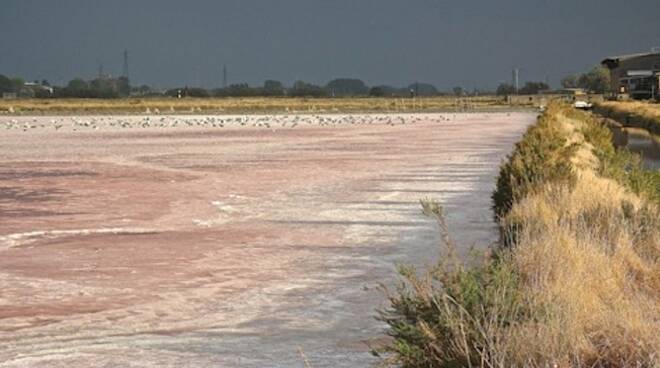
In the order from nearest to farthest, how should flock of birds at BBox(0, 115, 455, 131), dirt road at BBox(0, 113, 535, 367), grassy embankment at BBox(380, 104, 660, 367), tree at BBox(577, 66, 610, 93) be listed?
grassy embankment at BBox(380, 104, 660, 367) → dirt road at BBox(0, 113, 535, 367) → flock of birds at BBox(0, 115, 455, 131) → tree at BBox(577, 66, 610, 93)

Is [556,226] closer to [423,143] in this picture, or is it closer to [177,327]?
[177,327]

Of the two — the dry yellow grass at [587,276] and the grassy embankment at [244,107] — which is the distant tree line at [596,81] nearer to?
the grassy embankment at [244,107]

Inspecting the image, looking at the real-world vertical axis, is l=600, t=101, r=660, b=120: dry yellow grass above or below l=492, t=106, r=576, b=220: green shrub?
below

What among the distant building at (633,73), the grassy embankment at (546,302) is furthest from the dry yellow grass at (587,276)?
the distant building at (633,73)

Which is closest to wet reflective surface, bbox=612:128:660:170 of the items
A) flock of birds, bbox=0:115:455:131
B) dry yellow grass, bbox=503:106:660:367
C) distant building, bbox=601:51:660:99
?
dry yellow grass, bbox=503:106:660:367

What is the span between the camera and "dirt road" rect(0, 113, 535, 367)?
919 cm

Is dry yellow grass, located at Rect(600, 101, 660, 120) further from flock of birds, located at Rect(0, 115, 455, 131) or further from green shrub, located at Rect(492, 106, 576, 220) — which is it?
green shrub, located at Rect(492, 106, 576, 220)

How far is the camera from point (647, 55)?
114m

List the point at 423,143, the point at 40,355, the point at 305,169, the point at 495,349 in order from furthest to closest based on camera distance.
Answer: the point at 423,143 → the point at 305,169 → the point at 40,355 → the point at 495,349

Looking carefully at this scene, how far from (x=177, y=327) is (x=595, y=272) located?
3717 mm

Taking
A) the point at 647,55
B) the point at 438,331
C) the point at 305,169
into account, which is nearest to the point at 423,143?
the point at 305,169

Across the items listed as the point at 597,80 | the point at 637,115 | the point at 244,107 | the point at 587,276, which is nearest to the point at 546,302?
the point at 587,276

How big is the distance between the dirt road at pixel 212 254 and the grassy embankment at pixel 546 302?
1.13 metres

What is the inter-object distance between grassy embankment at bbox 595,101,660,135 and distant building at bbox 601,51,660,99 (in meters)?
23.6
